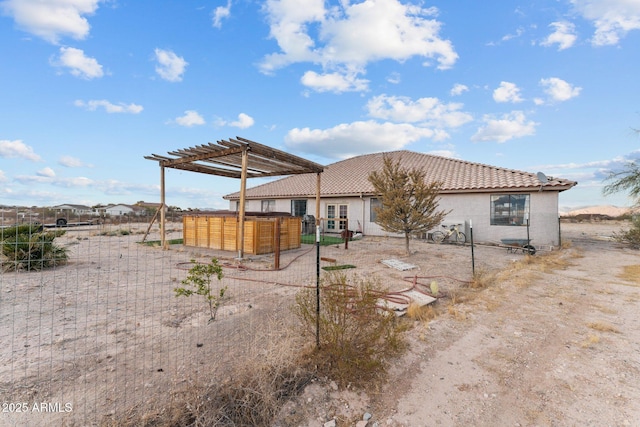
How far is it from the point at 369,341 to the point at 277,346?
88 cm

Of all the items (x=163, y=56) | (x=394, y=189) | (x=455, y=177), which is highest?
(x=163, y=56)

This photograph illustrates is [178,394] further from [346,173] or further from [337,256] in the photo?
[346,173]

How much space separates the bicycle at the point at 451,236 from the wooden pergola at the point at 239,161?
6.49m

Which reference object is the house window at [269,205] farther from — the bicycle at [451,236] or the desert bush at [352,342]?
the desert bush at [352,342]

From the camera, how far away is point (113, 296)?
15.9 ft

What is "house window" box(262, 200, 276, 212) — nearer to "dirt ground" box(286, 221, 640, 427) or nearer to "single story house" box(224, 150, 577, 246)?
"single story house" box(224, 150, 577, 246)

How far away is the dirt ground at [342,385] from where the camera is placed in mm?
2152

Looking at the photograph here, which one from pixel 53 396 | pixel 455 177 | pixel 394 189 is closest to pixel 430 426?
pixel 53 396

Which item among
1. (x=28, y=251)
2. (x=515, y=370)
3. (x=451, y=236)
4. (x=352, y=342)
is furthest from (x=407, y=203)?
(x=28, y=251)

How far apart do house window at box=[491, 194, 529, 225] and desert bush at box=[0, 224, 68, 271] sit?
51.8 feet

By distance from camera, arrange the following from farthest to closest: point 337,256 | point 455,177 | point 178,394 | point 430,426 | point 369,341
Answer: point 455,177
point 337,256
point 369,341
point 178,394
point 430,426

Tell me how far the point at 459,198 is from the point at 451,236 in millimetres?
1993

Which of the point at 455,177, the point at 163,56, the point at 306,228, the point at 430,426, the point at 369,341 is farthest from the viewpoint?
the point at 306,228

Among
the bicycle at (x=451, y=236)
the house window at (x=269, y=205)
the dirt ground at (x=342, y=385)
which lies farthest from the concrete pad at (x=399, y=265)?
the house window at (x=269, y=205)
